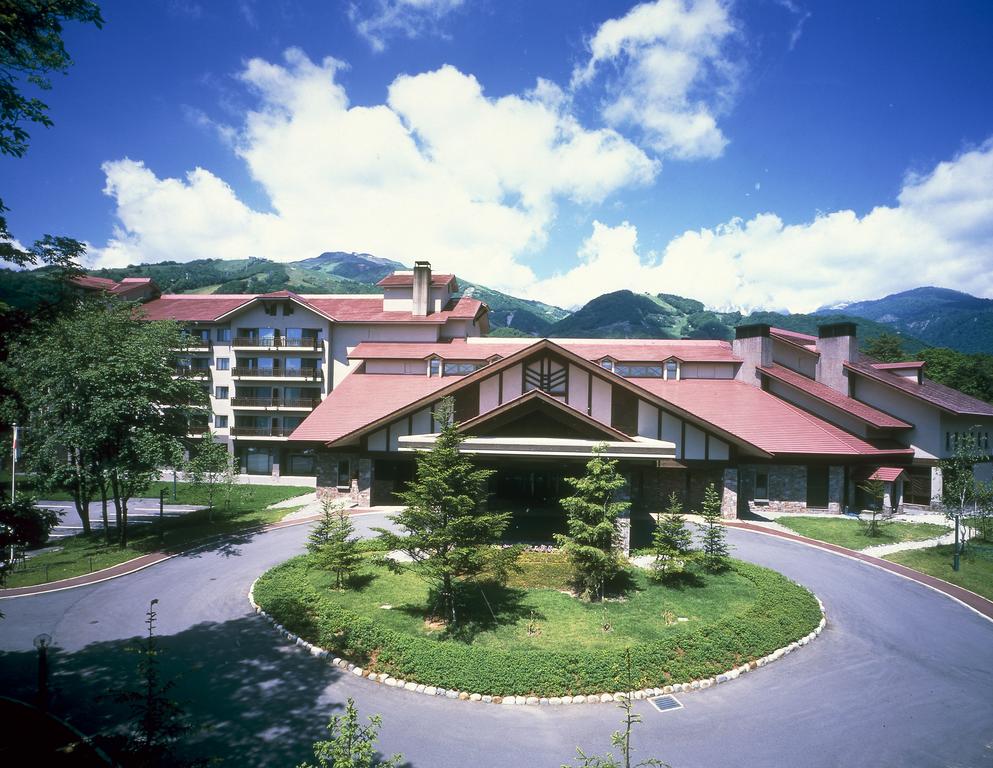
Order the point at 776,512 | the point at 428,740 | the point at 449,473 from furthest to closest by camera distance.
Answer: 1. the point at 776,512
2. the point at 449,473
3. the point at 428,740

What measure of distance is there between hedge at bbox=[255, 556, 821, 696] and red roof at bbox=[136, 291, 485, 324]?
30.5 metres

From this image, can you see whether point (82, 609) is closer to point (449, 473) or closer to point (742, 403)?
point (449, 473)

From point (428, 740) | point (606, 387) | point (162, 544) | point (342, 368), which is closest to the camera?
point (428, 740)

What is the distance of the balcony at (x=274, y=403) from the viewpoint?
43406 mm

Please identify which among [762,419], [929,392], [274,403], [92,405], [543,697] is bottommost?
[543,697]

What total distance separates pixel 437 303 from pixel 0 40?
115 ft

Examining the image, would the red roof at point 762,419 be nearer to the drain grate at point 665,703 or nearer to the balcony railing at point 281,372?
the drain grate at point 665,703

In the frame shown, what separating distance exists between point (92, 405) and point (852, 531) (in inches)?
1491

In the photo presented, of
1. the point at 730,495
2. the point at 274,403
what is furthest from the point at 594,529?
the point at 274,403

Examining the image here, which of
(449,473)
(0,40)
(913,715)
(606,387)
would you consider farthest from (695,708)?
(0,40)

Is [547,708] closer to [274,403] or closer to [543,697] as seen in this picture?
[543,697]

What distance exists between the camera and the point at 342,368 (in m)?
44.3

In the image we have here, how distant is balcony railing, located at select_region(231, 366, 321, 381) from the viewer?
144 ft

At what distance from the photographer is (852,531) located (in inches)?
999
